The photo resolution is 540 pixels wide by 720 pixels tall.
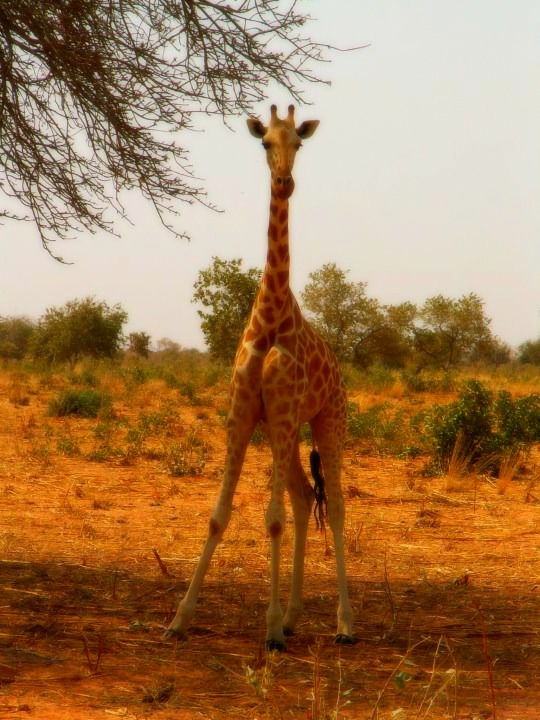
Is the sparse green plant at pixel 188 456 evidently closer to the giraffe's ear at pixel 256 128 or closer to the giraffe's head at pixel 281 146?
the giraffe's ear at pixel 256 128

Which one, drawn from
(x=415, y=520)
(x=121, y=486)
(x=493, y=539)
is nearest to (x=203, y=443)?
(x=121, y=486)

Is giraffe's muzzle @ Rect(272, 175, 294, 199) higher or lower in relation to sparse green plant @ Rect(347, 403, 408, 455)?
higher

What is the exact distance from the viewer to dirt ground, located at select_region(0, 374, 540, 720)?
14.2ft

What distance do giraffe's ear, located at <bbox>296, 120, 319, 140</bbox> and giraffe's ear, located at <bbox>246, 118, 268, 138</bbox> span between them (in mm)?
221

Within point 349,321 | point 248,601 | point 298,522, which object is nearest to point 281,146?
point 298,522

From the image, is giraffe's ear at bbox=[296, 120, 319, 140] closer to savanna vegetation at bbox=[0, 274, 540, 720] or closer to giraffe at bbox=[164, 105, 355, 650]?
giraffe at bbox=[164, 105, 355, 650]

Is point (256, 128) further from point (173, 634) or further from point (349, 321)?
point (349, 321)

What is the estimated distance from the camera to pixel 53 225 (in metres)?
6.89

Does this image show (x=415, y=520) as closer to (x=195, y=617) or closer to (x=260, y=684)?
(x=195, y=617)

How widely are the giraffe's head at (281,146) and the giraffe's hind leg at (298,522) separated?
173cm

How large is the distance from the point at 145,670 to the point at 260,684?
780 mm

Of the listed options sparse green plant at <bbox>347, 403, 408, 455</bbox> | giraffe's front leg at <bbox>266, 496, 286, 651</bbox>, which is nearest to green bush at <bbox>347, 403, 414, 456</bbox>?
sparse green plant at <bbox>347, 403, 408, 455</bbox>

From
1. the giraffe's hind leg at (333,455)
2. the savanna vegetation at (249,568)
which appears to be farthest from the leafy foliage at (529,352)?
the giraffe's hind leg at (333,455)

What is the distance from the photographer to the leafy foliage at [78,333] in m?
→ 33.9
